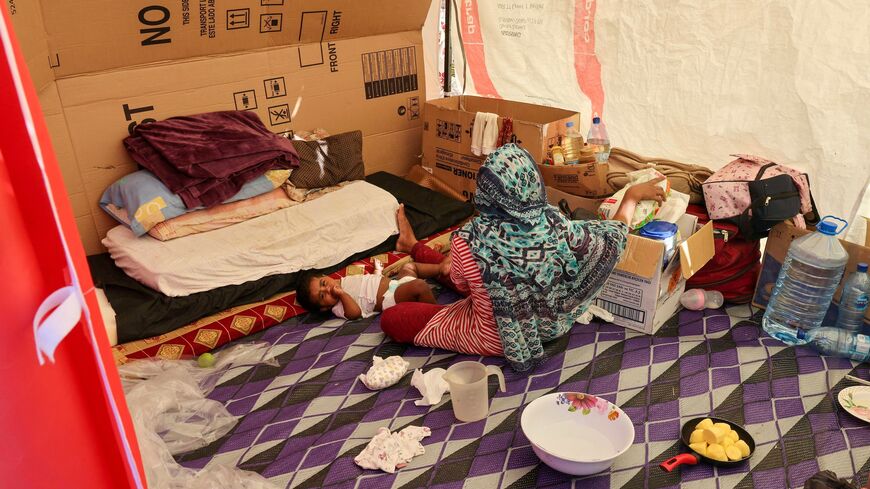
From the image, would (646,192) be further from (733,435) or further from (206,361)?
(206,361)

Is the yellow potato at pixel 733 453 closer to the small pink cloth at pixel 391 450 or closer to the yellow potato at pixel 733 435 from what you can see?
the yellow potato at pixel 733 435

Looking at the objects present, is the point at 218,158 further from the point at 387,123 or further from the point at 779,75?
the point at 779,75

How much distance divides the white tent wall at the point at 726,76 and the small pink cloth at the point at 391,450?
1855 millimetres

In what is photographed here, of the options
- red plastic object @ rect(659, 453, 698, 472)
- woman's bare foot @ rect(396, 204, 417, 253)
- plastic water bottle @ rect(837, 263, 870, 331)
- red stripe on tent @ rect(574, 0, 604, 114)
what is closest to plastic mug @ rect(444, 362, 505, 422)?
red plastic object @ rect(659, 453, 698, 472)

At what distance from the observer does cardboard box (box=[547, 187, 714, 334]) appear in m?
2.25

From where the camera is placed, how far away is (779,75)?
243cm

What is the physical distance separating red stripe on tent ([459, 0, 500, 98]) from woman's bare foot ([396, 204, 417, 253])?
1063mm

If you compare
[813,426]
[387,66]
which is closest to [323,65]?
[387,66]

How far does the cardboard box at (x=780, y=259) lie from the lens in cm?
223

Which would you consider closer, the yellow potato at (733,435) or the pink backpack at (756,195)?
the yellow potato at (733,435)

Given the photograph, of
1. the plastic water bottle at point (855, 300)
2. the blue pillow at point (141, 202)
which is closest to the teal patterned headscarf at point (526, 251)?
the plastic water bottle at point (855, 300)

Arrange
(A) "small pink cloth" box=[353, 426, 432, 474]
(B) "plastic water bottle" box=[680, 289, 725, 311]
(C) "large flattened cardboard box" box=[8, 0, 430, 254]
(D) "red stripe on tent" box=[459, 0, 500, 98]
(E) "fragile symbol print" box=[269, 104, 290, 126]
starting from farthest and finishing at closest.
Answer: (D) "red stripe on tent" box=[459, 0, 500, 98] → (E) "fragile symbol print" box=[269, 104, 290, 126] → (C) "large flattened cardboard box" box=[8, 0, 430, 254] → (B) "plastic water bottle" box=[680, 289, 725, 311] → (A) "small pink cloth" box=[353, 426, 432, 474]

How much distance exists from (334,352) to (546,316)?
2.78 feet

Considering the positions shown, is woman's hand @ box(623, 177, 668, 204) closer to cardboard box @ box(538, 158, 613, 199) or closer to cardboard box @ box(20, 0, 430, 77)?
cardboard box @ box(538, 158, 613, 199)
